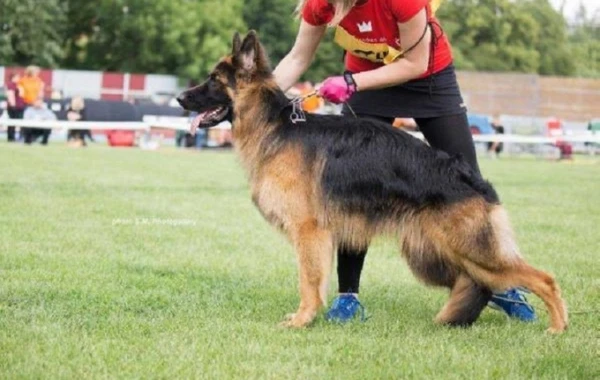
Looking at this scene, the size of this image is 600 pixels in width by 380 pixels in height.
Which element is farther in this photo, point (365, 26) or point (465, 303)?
point (365, 26)

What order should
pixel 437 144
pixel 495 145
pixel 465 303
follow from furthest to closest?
pixel 495 145 < pixel 437 144 < pixel 465 303

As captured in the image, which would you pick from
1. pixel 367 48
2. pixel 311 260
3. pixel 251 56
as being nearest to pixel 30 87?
pixel 251 56

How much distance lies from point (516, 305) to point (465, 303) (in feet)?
1.93

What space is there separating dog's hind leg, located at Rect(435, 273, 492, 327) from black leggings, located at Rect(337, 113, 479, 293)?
68cm

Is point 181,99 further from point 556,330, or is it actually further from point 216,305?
point 556,330

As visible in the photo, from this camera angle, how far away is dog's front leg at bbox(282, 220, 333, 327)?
A: 5.71 m

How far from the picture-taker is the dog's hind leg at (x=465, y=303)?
18.6 feet

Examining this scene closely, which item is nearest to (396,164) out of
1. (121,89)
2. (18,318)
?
(18,318)

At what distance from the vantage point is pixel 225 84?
5.85 meters

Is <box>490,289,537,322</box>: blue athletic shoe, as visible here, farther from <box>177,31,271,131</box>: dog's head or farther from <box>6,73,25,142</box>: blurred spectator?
<box>6,73,25,142</box>: blurred spectator

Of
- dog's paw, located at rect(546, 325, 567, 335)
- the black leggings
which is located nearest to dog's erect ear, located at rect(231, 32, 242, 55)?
the black leggings

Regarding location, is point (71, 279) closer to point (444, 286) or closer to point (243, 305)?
point (243, 305)

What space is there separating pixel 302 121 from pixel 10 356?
7.58ft

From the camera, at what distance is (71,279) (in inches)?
262
